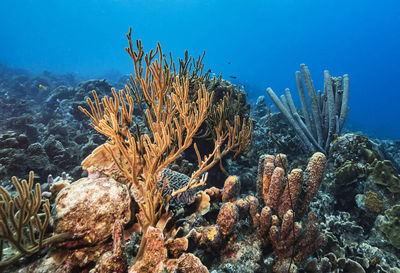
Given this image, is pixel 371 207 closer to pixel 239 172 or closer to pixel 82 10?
pixel 239 172

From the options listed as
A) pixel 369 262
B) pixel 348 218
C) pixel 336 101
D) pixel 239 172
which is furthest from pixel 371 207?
pixel 336 101

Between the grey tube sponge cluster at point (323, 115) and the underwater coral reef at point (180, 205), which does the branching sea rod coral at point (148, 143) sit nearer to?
the underwater coral reef at point (180, 205)

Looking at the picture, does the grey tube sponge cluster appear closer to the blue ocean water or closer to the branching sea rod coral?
the branching sea rod coral

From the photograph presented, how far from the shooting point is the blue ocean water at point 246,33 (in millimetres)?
96062

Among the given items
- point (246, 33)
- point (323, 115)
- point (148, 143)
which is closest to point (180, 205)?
point (148, 143)

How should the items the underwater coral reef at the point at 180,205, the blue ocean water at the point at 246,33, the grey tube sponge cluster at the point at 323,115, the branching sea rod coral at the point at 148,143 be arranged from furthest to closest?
the blue ocean water at the point at 246,33, the grey tube sponge cluster at the point at 323,115, the branching sea rod coral at the point at 148,143, the underwater coral reef at the point at 180,205

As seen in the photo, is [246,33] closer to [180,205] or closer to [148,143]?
[180,205]

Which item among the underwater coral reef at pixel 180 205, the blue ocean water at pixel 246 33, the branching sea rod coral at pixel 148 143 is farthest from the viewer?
the blue ocean water at pixel 246 33

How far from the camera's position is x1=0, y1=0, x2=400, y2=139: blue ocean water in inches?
3782

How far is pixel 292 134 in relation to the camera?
23.0ft

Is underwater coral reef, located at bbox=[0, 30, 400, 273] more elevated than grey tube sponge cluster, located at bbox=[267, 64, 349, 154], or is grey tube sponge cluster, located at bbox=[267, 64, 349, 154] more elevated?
grey tube sponge cluster, located at bbox=[267, 64, 349, 154]

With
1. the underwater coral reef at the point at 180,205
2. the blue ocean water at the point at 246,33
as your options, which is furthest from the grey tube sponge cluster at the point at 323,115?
the blue ocean water at the point at 246,33

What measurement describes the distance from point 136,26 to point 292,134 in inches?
5954

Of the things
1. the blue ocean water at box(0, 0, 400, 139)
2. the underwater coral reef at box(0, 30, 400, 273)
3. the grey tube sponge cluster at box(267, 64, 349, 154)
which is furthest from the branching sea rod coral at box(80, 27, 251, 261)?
the blue ocean water at box(0, 0, 400, 139)
